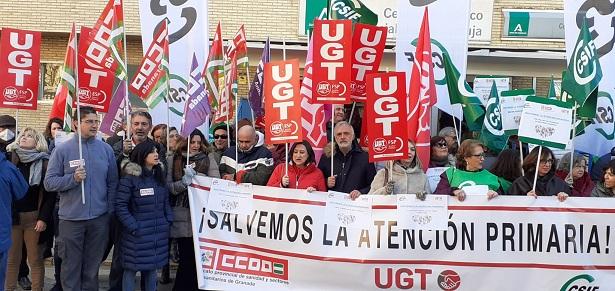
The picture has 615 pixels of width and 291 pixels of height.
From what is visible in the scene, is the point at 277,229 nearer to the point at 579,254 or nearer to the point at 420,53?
the point at 420,53

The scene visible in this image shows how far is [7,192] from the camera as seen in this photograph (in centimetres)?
627

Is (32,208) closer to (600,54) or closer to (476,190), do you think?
(476,190)

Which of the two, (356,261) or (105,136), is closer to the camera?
(356,261)

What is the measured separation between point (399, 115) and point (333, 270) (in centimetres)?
149

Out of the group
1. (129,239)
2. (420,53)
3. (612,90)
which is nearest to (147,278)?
(129,239)

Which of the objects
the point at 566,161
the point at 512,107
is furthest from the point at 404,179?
the point at 512,107

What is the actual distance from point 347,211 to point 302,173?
60 centimetres

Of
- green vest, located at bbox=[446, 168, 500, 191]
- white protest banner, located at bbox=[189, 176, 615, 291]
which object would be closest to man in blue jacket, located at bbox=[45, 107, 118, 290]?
white protest banner, located at bbox=[189, 176, 615, 291]

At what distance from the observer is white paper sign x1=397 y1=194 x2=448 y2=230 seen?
20.3ft

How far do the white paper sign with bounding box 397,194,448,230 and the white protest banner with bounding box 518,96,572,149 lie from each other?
0.95 m

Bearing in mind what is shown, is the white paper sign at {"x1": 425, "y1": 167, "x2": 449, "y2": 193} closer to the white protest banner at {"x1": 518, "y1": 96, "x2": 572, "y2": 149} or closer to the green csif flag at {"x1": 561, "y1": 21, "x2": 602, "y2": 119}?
the white protest banner at {"x1": 518, "y1": 96, "x2": 572, "y2": 149}

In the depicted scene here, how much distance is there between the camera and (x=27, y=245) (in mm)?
7238

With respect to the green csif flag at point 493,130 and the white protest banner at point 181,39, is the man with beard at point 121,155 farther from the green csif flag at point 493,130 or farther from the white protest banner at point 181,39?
the green csif flag at point 493,130

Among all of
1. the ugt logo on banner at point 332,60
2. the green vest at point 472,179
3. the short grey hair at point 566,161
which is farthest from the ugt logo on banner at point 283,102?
the short grey hair at point 566,161
